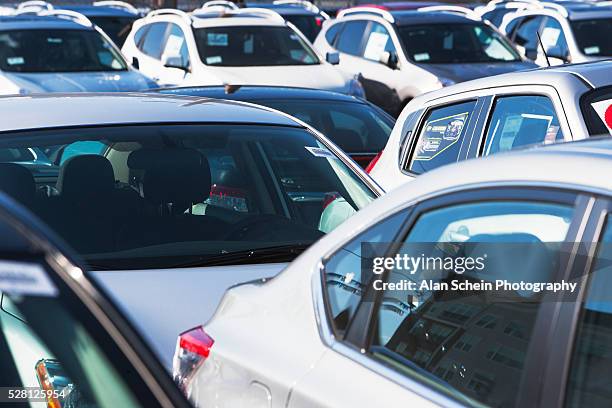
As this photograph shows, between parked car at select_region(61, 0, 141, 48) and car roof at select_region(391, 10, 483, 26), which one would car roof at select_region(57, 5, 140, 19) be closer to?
parked car at select_region(61, 0, 141, 48)

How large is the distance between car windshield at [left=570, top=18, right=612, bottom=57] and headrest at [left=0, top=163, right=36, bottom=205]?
1148cm

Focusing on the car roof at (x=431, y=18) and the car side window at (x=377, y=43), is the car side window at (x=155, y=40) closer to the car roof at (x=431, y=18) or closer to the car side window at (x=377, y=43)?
the car side window at (x=377, y=43)

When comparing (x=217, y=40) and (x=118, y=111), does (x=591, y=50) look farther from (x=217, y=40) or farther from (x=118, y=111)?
(x=118, y=111)

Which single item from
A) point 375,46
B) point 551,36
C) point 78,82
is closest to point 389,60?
point 375,46

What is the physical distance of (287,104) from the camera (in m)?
9.05

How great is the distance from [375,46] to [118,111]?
1143 cm

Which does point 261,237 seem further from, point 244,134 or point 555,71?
point 555,71

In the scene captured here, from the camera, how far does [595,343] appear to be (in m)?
2.40

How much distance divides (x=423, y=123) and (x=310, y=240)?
1.87 m

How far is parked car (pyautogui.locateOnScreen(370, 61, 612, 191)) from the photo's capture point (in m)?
5.37

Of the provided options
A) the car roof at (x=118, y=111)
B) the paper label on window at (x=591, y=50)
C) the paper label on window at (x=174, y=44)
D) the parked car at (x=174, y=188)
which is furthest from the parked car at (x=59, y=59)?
the parked car at (x=174, y=188)

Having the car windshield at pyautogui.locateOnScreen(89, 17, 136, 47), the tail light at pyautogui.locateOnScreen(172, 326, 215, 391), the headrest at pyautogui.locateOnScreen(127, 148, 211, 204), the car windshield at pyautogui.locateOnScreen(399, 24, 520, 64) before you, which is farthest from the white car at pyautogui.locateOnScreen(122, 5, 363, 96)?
the tail light at pyautogui.locateOnScreen(172, 326, 215, 391)

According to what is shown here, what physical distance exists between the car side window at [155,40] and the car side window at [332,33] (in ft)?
8.13

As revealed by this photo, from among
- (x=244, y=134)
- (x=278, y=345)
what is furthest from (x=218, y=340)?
(x=244, y=134)
